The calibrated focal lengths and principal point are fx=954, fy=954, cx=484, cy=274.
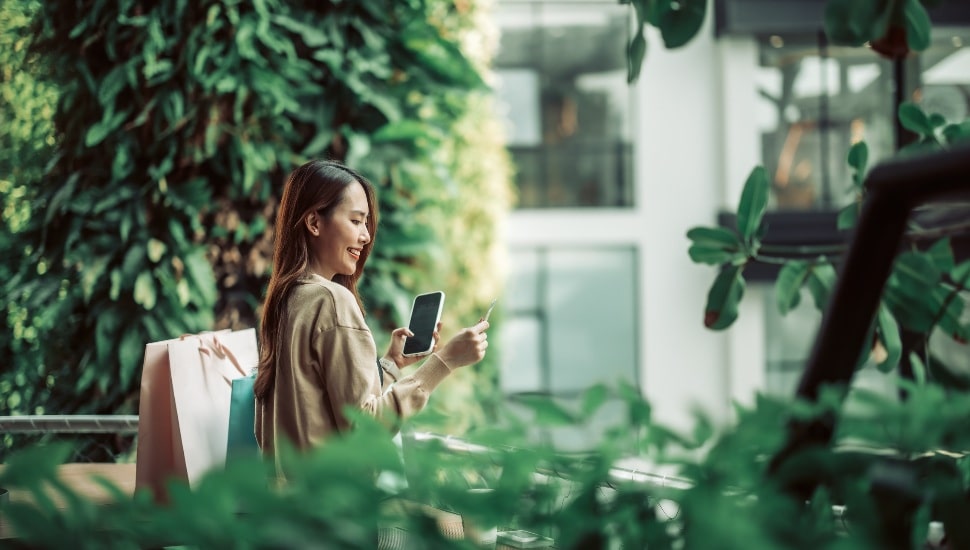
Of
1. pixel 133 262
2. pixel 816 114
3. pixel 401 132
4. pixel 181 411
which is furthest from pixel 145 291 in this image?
pixel 816 114

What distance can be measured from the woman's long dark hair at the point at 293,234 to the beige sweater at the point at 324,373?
7 centimetres

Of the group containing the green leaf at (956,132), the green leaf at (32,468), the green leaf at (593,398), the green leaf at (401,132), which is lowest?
the green leaf at (32,468)

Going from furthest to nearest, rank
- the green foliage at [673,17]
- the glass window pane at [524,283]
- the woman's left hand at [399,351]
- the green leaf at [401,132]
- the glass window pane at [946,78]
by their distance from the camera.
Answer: the glass window pane at [524,283] < the glass window pane at [946,78] < the green leaf at [401,132] < the woman's left hand at [399,351] < the green foliage at [673,17]

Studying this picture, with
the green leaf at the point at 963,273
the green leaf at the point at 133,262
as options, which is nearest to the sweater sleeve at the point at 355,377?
the green leaf at the point at 963,273

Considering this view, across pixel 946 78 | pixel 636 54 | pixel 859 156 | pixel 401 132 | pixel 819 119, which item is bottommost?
pixel 859 156

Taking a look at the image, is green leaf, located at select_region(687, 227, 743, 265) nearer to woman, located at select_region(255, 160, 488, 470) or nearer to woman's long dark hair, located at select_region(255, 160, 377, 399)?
woman, located at select_region(255, 160, 488, 470)

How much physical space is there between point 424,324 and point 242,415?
526 mm

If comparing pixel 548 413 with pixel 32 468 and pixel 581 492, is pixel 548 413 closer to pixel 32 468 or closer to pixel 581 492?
pixel 581 492

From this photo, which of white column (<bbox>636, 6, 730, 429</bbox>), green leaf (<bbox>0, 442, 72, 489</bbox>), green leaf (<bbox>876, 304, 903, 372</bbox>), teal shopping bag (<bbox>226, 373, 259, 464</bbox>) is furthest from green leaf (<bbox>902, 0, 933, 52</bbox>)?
white column (<bbox>636, 6, 730, 429</bbox>)

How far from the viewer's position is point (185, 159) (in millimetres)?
3977

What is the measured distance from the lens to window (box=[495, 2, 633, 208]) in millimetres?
12695

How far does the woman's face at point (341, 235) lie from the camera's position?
2232 millimetres

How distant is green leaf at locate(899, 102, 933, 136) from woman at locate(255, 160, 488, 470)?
3.66ft

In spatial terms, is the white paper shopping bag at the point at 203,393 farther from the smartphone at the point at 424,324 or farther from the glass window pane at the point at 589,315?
the glass window pane at the point at 589,315
